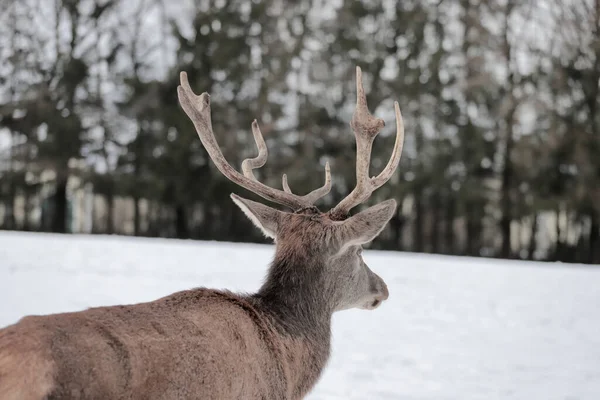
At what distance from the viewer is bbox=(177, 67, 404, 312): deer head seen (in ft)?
11.2

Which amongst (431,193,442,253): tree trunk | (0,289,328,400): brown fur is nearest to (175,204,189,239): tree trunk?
(431,193,442,253): tree trunk

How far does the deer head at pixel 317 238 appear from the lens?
3416 millimetres

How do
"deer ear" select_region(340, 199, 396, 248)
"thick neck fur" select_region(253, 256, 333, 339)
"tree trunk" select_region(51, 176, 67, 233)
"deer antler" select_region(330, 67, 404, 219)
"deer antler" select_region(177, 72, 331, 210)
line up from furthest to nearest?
"tree trunk" select_region(51, 176, 67, 233) → "deer antler" select_region(177, 72, 331, 210) → "deer antler" select_region(330, 67, 404, 219) → "thick neck fur" select_region(253, 256, 333, 339) → "deer ear" select_region(340, 199, 396, 248)

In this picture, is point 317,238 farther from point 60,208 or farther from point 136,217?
point 136,217

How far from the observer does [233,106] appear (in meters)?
22.5

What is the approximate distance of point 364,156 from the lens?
413 cm

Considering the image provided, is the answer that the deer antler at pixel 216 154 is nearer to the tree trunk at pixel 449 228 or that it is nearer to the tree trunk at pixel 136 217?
the tree trunk at pixel 449 228

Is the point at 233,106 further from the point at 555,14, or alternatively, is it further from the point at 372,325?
the point at 372,325

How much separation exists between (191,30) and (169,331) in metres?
22.2

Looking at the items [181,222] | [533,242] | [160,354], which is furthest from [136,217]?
[160,354]

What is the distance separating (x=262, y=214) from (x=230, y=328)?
0.85 metres

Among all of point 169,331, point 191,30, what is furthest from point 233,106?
point 169,331

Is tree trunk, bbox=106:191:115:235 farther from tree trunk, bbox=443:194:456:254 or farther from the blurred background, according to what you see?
tree trunk, bbox=443:194:456:254

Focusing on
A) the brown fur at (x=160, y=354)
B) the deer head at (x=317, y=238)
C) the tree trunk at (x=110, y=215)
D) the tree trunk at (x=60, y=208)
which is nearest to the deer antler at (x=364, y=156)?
the deer head at (x=317, y=238)
